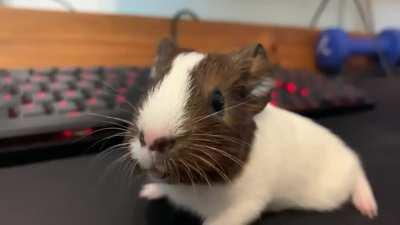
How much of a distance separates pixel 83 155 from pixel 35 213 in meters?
0.13

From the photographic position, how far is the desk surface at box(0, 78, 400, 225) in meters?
0.46

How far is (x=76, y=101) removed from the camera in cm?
62

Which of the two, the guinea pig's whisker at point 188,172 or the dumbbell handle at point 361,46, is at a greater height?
the guinea pig's whisker at point 188,172

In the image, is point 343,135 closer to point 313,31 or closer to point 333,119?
point 333,119

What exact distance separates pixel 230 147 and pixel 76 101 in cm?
25

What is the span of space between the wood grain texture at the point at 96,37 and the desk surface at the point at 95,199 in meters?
0.37

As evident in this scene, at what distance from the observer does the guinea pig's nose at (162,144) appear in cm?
40

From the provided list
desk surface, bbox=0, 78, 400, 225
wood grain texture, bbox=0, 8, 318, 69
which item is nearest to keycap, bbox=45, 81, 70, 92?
desk surface, bbox=0, 78, 400, 225

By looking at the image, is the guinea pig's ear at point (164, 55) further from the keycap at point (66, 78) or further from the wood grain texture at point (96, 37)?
the wood grain texture at point (96, 37)

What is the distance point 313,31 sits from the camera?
117 centimetres

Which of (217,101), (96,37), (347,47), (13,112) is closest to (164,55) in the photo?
(217,101)

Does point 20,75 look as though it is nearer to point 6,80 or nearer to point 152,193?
point 6,80

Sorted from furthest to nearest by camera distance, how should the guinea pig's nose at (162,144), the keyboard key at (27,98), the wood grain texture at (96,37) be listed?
the wood grain texture at (96,37) → the keyboard key at (27,98) → the guinea pig's nose at (162,144)

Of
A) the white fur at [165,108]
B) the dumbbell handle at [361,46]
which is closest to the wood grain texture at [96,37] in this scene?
the dumbbell handle at [361,46]
